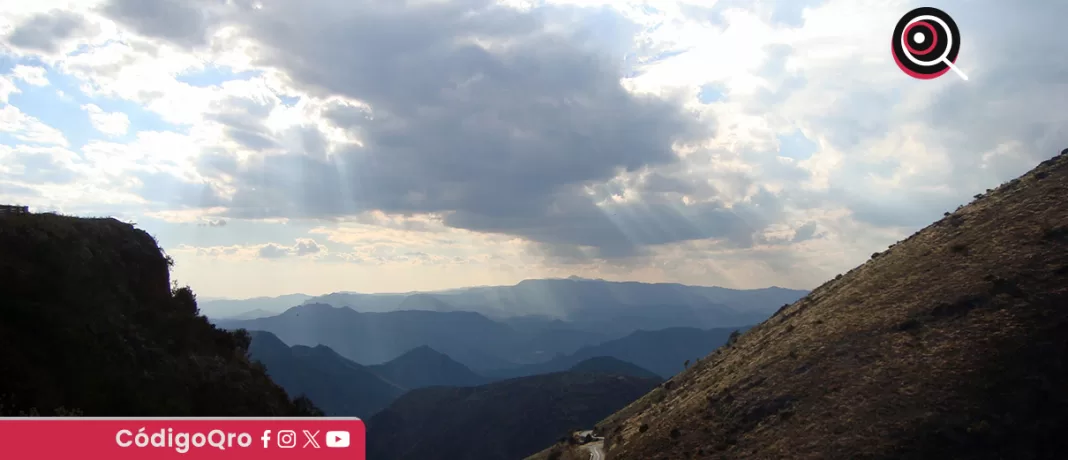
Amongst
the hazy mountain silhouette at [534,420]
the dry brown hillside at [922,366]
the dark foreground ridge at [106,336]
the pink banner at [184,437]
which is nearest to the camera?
the pink banner at [184,437]

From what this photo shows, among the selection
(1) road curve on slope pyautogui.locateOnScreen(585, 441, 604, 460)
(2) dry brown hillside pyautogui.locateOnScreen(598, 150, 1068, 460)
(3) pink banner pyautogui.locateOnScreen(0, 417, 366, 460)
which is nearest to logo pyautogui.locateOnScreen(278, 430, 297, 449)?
(3) pink banner pyautogui.locateOnScreen(0, 417, 366, 460)

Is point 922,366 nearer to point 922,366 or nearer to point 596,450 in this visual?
point 922,366

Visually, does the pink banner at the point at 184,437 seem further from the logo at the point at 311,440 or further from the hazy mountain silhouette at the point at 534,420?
the hazy mountain silhouette at the point at 534,420

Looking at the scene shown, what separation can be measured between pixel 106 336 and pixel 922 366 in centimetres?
4844

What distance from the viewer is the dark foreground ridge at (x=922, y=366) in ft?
106

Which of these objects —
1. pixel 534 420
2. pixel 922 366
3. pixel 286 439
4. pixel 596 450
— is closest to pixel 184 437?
pixel 286 439

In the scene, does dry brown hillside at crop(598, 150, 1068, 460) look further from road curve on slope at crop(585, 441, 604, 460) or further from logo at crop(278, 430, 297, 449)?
logo at crop(278, 430, 297, 449)

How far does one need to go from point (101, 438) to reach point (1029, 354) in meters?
45.2

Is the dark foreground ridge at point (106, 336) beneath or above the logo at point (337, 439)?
above

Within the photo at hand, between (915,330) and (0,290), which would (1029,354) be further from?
(0,290)

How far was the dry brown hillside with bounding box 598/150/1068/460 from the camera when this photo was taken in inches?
1271

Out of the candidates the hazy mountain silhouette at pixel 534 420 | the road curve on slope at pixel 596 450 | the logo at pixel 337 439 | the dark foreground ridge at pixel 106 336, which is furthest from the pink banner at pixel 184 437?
the hazy mountain silhouette at pixel 534 420

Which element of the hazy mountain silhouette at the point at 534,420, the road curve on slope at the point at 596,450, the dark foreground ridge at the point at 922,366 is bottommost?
the hazy mountain silhouette at the point at 534,420

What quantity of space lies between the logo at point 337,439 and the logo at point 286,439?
1.98 feet
